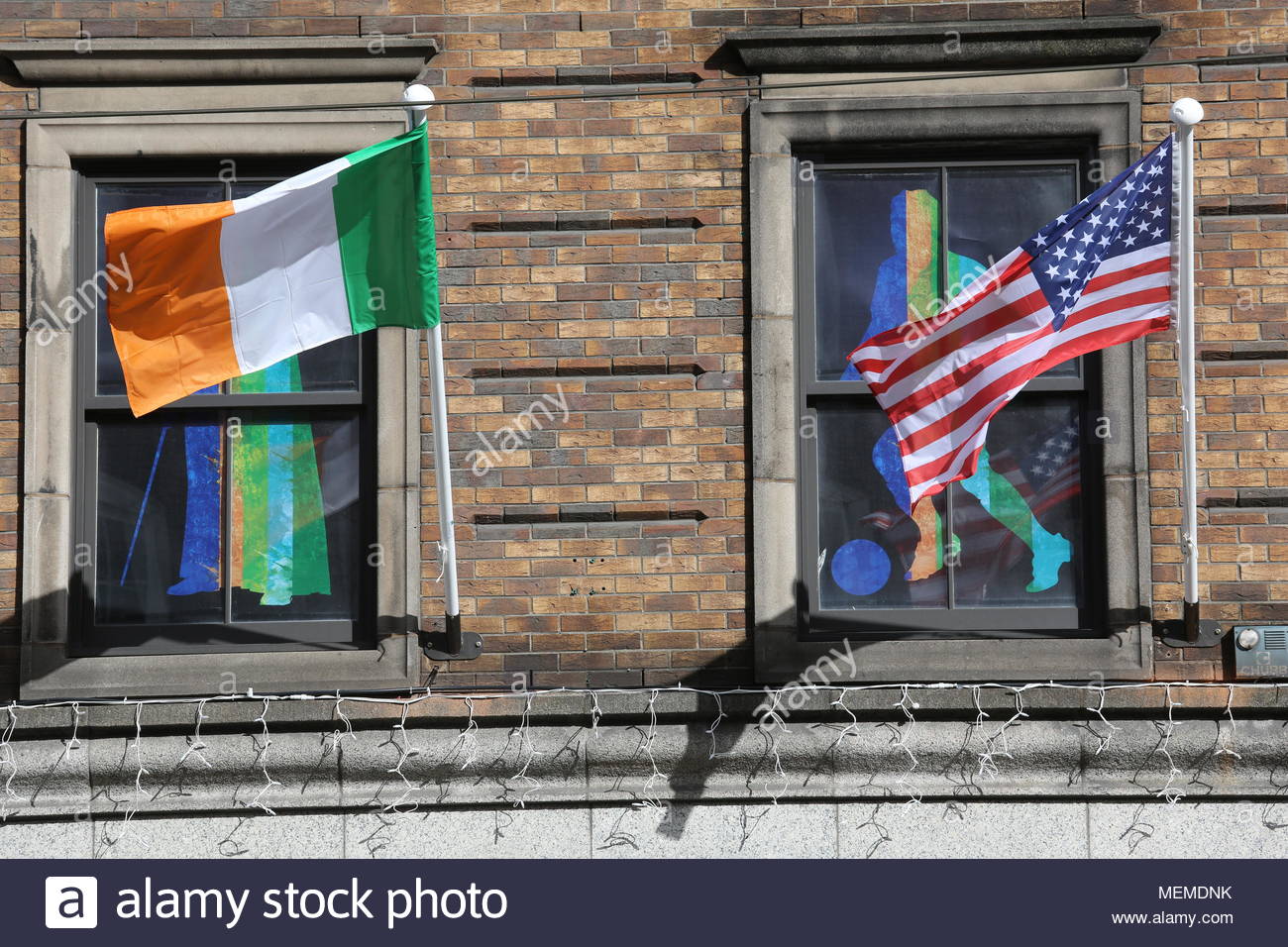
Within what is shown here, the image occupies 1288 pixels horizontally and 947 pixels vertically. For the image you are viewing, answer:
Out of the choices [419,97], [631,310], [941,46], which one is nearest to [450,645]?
[631,310]

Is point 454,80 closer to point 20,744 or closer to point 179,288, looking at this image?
point 179,288

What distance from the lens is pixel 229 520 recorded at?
645 cm

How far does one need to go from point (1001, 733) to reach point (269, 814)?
10.6 feet

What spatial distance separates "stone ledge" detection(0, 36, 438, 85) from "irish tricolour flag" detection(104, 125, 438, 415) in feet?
3.17

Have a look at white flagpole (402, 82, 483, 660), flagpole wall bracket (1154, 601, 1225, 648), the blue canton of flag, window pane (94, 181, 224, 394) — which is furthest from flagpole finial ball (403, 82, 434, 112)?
flagpole wall bracket (1154, 601, 1225, 648)

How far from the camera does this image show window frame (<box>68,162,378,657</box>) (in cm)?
635

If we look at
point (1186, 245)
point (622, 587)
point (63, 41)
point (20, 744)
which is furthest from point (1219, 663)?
point (63, 41)

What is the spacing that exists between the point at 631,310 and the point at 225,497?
2065 mm

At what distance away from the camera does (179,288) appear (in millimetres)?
5555

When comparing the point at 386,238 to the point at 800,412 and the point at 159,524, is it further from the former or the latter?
the point at 800,412

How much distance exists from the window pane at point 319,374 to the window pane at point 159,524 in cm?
31

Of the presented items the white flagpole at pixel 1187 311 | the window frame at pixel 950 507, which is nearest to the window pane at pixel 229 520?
the window frame at pixel 950 507

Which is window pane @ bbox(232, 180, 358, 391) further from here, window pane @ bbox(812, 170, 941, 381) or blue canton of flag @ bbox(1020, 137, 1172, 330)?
blue canton of flag @ bbox(1020, 137, 1172, 330)

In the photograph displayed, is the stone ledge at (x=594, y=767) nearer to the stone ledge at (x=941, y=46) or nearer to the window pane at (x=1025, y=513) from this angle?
the window pane at (x=1025, y=513)
